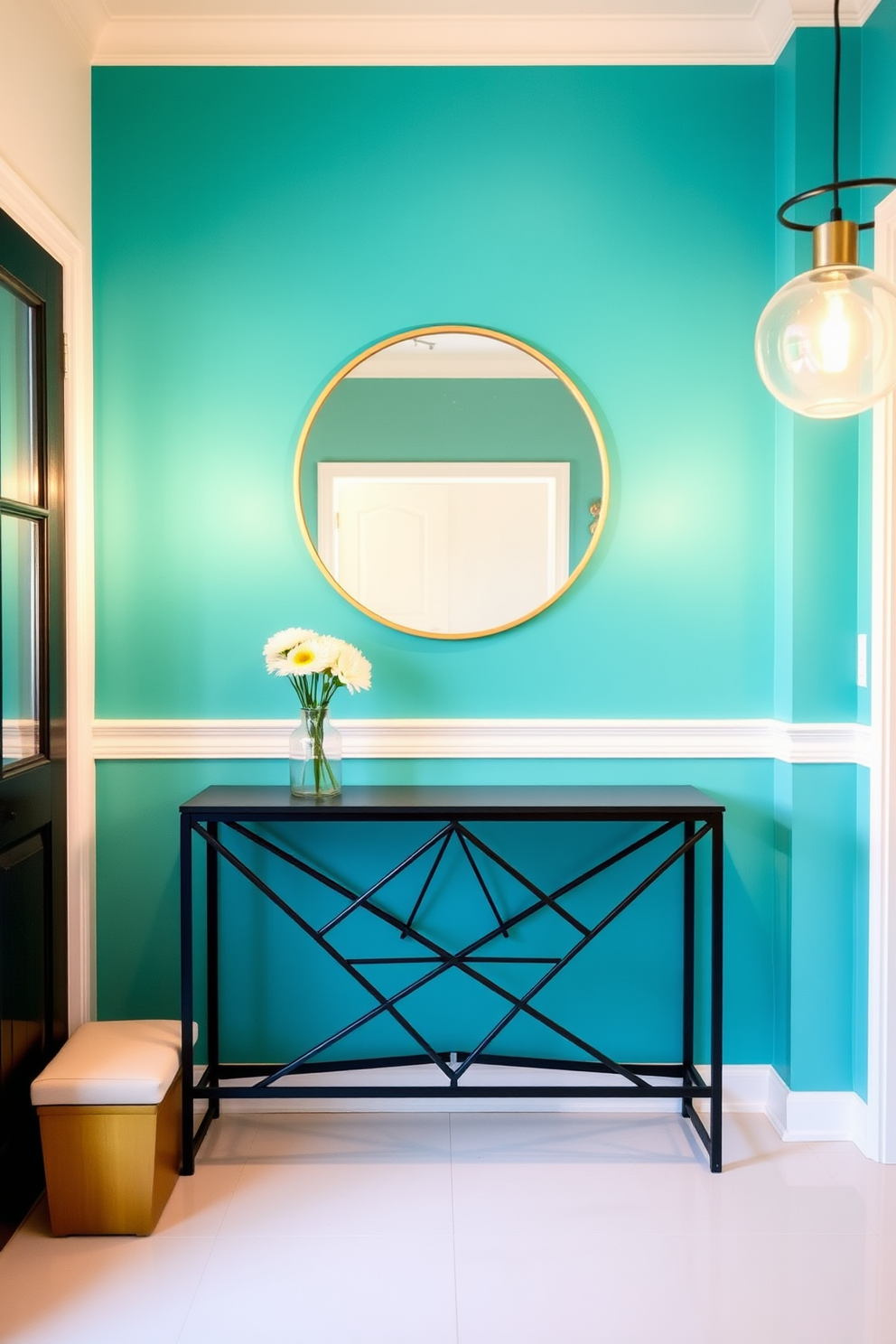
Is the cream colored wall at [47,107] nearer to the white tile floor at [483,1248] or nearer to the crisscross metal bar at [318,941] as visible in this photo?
the crisscross metal bar at [318,941]

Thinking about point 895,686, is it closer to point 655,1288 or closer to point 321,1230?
point 655,1288

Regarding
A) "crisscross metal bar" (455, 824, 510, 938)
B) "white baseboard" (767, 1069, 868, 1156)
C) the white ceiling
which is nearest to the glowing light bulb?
"crisscross metal bar" (455, 824, 510, 938)

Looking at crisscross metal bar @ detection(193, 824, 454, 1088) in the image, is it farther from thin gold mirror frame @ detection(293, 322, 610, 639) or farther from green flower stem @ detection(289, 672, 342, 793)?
thin gold mirror frame @ detection(293, 322, 610, 639)

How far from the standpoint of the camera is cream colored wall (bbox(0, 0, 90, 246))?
1997mm

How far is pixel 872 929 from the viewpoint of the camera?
7.54 ft

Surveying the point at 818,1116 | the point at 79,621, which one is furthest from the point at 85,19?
the point at 818,1116

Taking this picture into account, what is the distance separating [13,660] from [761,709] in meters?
1.79

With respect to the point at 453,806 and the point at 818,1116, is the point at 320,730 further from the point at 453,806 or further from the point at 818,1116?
the point at 818,1116

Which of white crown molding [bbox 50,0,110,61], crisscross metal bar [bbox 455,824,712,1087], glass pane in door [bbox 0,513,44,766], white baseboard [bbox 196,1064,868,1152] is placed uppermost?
white crown molding [bbox 50,0,110,61]

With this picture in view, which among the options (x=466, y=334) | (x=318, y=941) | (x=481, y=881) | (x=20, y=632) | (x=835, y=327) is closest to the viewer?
(x=835, y=327)

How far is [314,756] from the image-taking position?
228 cm

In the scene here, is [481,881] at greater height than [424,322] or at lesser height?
lesser

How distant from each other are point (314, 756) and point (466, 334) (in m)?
1.12

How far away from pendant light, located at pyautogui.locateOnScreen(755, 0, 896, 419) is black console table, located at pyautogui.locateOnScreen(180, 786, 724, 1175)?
1044mm
